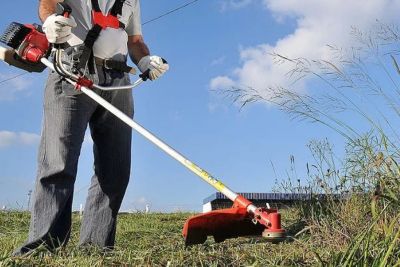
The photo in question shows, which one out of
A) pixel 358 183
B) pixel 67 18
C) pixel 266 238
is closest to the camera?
pixel 266 238

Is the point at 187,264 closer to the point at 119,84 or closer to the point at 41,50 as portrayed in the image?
the point at 119,84

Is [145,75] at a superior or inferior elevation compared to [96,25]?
inferior

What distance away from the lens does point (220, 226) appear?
102 inches

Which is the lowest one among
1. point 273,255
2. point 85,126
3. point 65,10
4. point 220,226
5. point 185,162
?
point 273,255

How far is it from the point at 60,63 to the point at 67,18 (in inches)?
10.7

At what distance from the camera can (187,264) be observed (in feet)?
8.22

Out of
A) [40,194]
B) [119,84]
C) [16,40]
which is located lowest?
[40,194]

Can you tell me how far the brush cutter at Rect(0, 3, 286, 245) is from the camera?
2494 mm

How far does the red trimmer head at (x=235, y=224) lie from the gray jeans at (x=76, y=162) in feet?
2.96

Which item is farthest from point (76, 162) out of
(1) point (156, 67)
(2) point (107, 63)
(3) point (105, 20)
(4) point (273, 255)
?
(4) point (273, 255)

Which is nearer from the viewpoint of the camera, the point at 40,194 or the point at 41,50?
the point at 40,194

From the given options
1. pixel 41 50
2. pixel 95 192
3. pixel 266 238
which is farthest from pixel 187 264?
pixel 41 50

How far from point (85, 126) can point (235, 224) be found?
1.16 m

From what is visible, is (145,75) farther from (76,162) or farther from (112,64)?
(76,162)
